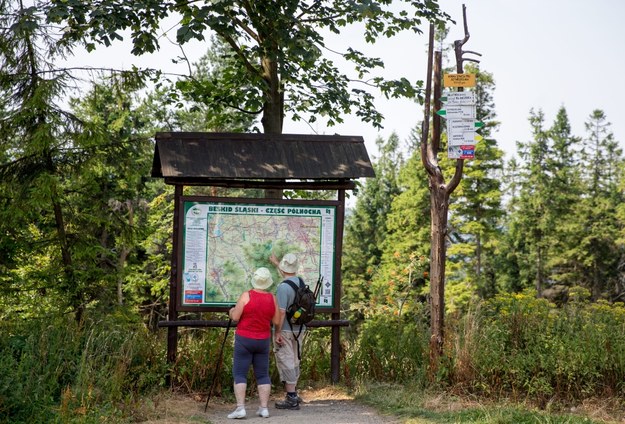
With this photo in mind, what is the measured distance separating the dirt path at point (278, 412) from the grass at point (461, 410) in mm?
208

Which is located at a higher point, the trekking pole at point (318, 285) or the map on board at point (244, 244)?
the map on board at point (244, 244)

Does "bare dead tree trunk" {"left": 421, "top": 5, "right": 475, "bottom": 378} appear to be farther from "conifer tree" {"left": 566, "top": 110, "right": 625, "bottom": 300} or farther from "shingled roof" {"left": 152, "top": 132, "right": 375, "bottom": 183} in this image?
"conifer tree" {"left": 566, "top": 110, "right": 625, "bottom": 300}

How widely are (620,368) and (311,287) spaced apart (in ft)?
13.3

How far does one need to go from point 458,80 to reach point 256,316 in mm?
4243

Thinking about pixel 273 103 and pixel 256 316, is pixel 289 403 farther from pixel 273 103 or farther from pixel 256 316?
pixel 273 103

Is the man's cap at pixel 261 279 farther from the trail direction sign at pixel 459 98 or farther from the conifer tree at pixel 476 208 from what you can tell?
the conifer tree at pixel 476 208

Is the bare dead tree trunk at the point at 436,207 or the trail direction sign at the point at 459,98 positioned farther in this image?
the trail direction sign at the point at 459,98

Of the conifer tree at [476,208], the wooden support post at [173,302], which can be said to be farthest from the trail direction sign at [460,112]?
the conifer tree at [476,208]

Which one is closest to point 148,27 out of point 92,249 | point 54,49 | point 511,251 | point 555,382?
point 54,49

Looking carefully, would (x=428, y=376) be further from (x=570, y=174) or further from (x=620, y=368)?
(x=570, y=174)

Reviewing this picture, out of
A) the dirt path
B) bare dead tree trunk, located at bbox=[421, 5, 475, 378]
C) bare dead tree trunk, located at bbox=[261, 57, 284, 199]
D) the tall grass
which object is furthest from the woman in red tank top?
bare dead tree trunk, located at bbox=[261, 57, 284, 199]

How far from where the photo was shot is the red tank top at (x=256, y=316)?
848 cm

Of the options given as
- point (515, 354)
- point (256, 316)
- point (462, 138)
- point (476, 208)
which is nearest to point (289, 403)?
point (256, 316)

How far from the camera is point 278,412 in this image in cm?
902
